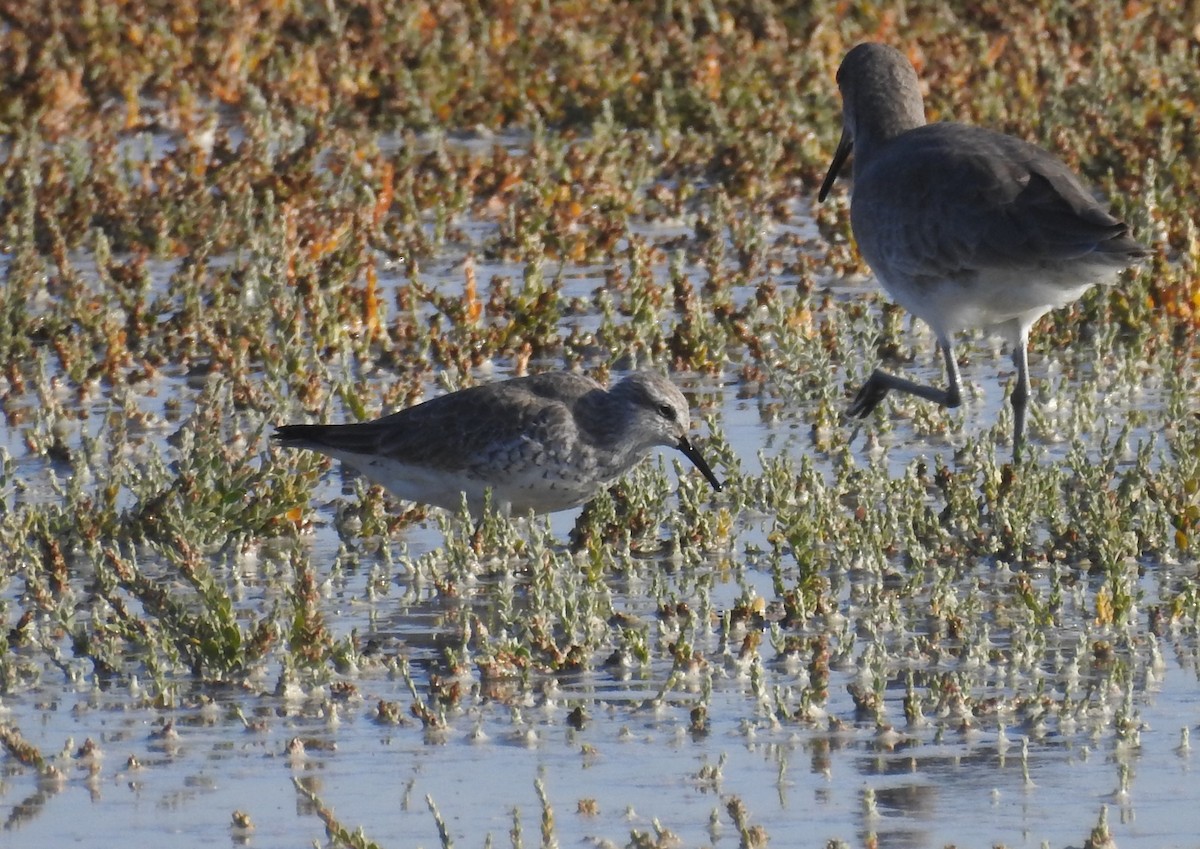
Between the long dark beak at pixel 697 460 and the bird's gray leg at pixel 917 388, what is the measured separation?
104 centimetres

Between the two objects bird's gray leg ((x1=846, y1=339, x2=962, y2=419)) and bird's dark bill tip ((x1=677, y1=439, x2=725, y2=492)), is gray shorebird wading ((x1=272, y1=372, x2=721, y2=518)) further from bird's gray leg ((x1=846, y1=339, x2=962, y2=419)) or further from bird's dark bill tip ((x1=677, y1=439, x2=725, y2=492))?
bird's gray leg ((x1=846, y1=339, x2=962, y2=419))

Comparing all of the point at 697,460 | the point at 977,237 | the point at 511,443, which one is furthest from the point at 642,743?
the point at 977,237

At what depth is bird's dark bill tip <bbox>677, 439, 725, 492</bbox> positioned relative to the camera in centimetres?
802

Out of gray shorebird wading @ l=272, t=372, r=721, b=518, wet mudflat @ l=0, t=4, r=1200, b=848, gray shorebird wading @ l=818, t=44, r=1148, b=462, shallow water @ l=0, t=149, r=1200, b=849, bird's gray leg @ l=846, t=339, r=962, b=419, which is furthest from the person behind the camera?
bird's gray leg @ l=846, t=339, r=962, b=419

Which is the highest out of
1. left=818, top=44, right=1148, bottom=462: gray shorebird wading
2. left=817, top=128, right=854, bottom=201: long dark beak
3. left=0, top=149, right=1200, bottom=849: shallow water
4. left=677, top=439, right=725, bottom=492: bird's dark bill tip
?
left=817, top=128, right=854, bottom=201: long dark beak

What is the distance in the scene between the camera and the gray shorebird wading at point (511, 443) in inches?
312

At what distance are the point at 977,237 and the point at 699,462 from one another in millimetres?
1319

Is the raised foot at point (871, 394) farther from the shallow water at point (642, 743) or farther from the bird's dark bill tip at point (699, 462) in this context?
the shallow water at point (642, 743)

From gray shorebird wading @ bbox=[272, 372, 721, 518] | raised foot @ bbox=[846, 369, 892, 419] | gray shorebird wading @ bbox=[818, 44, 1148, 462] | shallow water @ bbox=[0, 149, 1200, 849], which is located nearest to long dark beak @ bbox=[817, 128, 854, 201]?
gray shorebird wading @ bbox=[818, 44, 1148, 462]

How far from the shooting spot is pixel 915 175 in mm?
8859

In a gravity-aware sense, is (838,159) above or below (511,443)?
above

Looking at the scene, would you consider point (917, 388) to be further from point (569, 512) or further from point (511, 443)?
point (511, 443)

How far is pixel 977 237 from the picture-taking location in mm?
8359

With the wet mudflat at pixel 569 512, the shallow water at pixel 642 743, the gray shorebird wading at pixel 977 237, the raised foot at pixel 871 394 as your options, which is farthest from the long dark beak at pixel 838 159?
the shallow water at pixel 642 743
